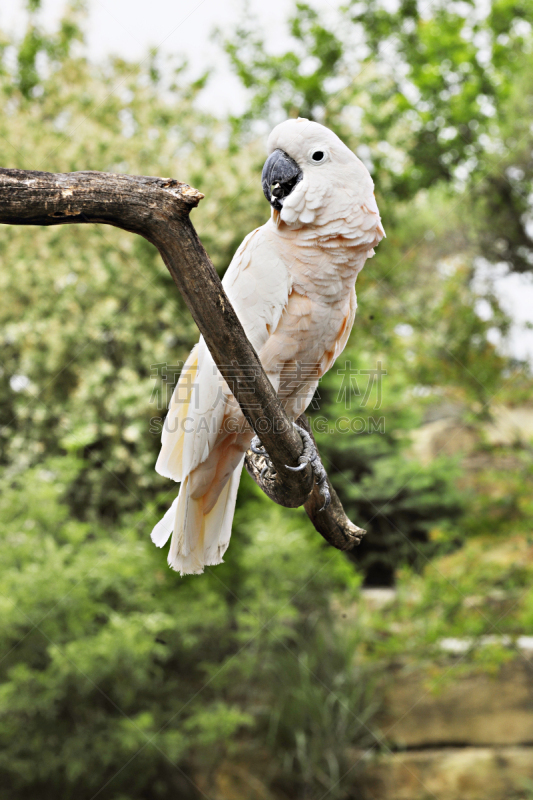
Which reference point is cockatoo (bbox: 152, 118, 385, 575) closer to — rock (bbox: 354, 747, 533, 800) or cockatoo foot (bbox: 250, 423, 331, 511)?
cockatoo foot (bbox: 250, 423, 331, 511)

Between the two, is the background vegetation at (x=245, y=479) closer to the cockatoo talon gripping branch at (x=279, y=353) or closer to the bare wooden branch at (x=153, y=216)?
the cockatoo talon gripping branch at (x=279, y=353)

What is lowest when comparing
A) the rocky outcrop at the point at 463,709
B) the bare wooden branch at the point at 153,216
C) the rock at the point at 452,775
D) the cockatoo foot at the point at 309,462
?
the rock at the point at 452,775

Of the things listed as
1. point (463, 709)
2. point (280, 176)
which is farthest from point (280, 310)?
point (463, 709)

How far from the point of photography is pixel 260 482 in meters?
1.57

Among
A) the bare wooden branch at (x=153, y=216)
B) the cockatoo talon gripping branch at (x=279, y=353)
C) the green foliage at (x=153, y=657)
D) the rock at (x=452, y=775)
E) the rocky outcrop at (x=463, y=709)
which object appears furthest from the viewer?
the rocky outcrop at (x=463, y=709)

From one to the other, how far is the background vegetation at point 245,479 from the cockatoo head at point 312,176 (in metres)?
1.52

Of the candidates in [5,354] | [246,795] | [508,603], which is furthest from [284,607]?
[5,354]

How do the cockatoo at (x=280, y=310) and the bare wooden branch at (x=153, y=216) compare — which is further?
the cockatoo at (x=280, y=310)

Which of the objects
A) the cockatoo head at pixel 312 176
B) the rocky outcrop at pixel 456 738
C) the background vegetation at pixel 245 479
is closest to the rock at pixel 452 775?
the rocky outcrop at pixel 456 738

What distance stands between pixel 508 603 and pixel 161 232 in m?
3.89

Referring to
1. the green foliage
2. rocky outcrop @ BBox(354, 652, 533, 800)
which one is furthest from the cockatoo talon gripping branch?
rocky outcrop @ BBox(354, 652, 533, 800)

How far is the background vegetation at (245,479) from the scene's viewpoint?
9.73 ft

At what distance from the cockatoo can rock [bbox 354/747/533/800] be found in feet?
9.63

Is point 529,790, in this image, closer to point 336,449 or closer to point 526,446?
point 526,446
